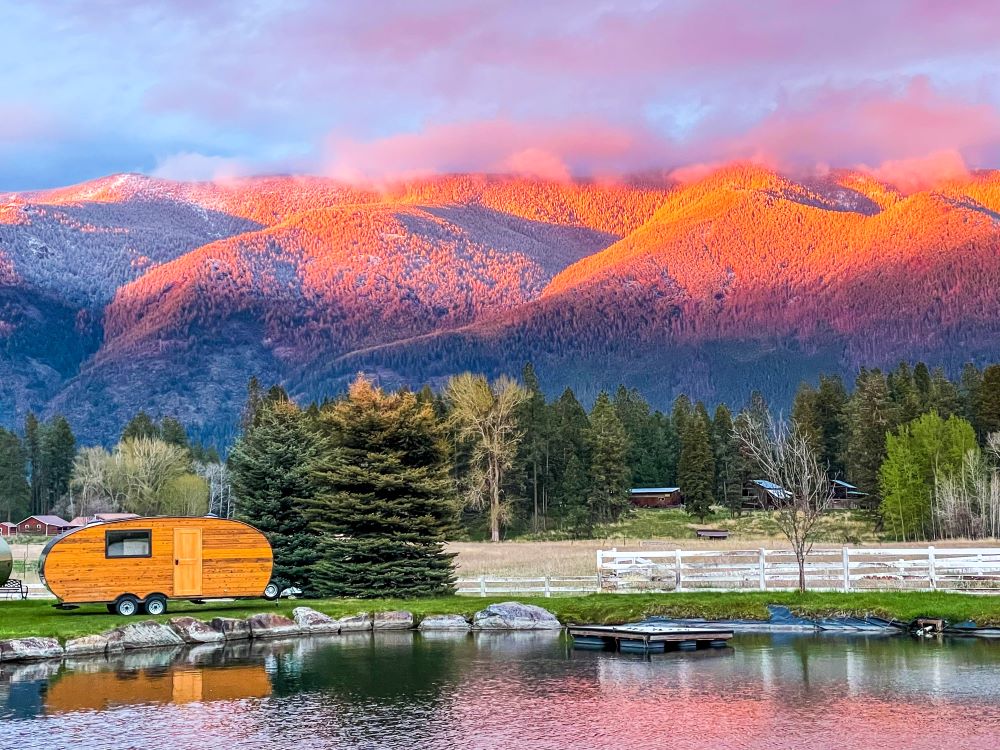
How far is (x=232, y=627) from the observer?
34.5 meters

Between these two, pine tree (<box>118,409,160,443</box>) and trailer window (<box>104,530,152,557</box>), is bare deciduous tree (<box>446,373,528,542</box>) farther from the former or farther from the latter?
pine tree (<box>118,409,160,443</box>)

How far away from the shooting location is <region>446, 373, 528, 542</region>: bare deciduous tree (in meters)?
92.8

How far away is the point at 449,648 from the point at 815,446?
3208 inches

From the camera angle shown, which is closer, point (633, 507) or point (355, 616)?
point (355, 616)

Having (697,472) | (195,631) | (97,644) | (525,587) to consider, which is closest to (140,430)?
(697,472)

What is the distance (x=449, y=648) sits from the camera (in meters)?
32.2

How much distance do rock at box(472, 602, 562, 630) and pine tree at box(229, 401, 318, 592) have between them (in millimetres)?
8737

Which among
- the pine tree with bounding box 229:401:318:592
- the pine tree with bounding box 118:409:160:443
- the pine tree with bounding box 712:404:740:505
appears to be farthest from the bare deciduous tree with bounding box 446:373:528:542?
the pine tree with bounding box 118:409:160:443

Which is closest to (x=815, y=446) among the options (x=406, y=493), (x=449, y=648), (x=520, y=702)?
(x=406, y=493)

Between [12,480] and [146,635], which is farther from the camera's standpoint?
[12,480]

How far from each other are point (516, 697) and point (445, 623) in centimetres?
1305

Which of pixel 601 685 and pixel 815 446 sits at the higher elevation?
pixel 815 446

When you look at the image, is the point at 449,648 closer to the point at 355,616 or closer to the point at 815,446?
the point at 355,616

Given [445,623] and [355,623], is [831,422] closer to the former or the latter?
[445,623]
